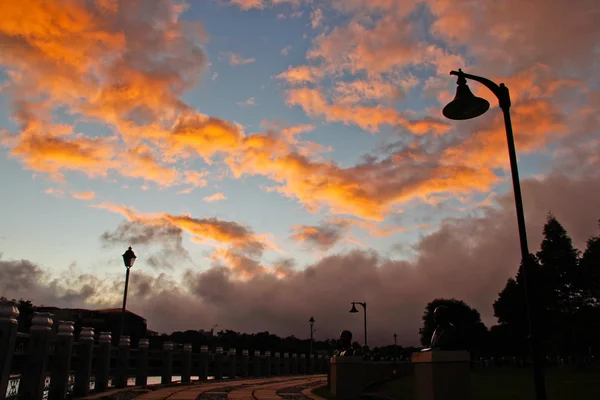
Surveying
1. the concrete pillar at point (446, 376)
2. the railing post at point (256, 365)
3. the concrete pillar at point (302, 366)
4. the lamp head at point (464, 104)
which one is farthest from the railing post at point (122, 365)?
the concrete pillar at point (302, 366)

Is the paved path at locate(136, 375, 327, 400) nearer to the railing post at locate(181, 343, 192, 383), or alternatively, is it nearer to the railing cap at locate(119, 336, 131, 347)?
the railing cap at locate(119, 336, 131, 347)

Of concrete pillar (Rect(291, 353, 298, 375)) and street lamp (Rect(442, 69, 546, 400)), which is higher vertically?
street lamp (Rect(442, 69, 546, 400))

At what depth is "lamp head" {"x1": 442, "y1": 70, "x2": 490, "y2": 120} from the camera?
26.7ft

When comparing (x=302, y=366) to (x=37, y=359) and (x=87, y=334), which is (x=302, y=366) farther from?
(x=37, y=359)

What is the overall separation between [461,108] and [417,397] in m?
5.44

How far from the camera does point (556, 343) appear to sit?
56.5m

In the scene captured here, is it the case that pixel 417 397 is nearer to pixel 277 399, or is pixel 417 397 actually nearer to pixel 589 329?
pixel 277 399

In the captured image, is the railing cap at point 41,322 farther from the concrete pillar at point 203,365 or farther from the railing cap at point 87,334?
the concrete pillar at point 203,365

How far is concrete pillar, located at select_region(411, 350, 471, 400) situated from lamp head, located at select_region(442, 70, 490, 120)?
423 cm

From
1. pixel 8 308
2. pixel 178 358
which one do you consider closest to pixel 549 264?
pixel 178 358

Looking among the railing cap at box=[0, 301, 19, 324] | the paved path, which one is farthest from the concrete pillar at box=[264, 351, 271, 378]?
the railing cap at box=[0, 301, 19, 324]

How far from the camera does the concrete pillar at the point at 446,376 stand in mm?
8750

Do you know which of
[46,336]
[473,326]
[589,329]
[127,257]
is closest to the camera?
[46,336]

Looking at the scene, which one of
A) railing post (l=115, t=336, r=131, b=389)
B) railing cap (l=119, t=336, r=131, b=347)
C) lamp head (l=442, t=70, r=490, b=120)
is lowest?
railing post (l=115, t=336, r=131, b=389)
